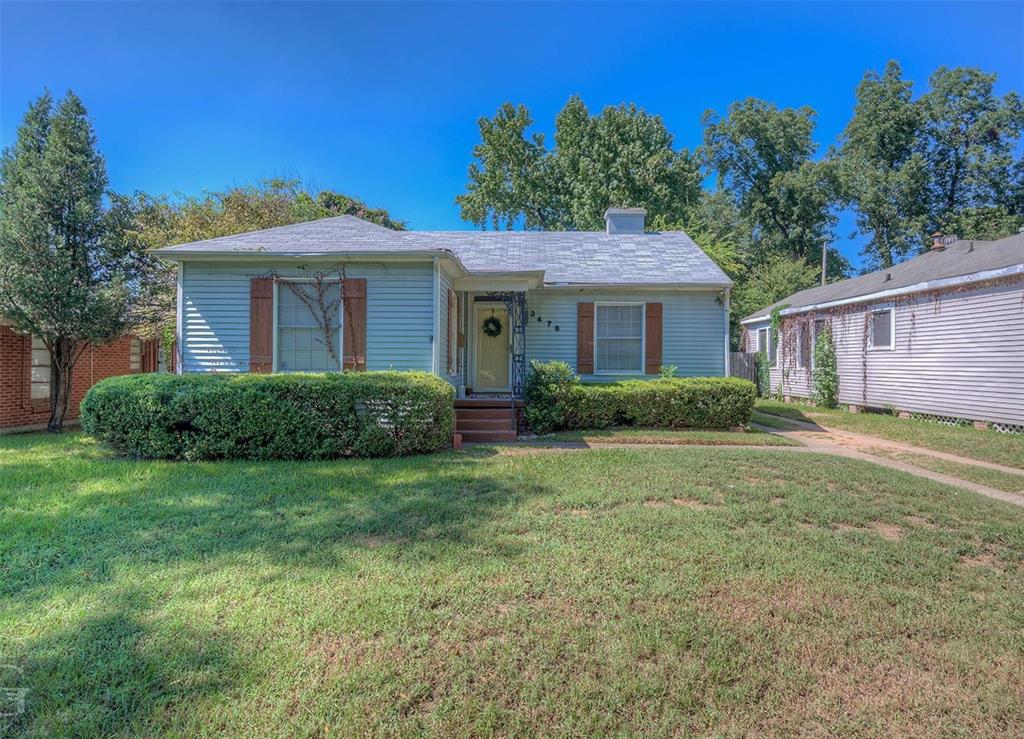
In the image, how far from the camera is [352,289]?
829 cm

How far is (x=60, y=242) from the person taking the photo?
391 inches

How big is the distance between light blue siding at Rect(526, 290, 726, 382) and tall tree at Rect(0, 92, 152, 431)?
876 centimetres

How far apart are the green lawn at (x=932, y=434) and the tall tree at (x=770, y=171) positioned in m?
19.5

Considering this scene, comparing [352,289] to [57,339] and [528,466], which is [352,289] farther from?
[57,339]

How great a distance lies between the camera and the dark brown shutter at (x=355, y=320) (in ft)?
27.2

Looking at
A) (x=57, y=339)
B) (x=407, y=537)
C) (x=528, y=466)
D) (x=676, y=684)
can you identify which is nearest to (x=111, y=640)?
(x=407, y=537)

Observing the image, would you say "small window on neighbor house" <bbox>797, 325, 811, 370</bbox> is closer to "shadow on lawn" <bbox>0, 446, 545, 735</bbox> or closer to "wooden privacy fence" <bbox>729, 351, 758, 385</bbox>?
"wooden privacy fence" <bbox>729, 351, 758, 385</bbox>

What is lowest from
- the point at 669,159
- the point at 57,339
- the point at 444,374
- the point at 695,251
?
the point at 444,374

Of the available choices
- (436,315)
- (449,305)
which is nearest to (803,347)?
(449,305)

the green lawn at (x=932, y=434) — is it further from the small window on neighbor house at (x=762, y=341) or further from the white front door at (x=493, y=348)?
the white front door at (x=493, y=348)

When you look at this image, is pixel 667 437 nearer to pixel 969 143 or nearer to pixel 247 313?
pixel 247 313

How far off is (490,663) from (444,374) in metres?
6.70

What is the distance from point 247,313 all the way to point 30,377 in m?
5.98

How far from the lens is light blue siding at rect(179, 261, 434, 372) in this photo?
27.2ft
